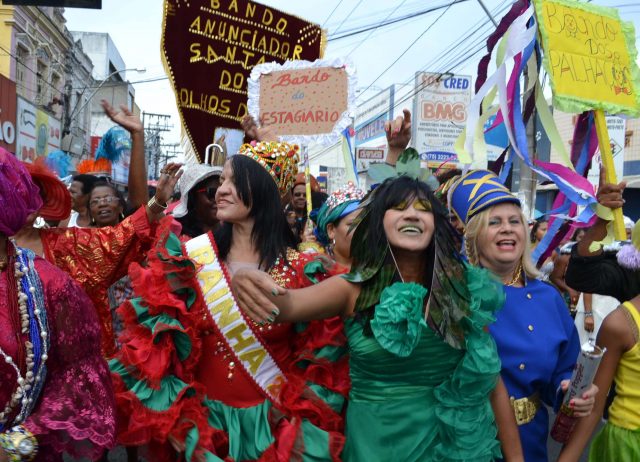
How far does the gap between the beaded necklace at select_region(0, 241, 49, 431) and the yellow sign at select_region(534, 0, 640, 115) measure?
2452mm

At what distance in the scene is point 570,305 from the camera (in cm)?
733

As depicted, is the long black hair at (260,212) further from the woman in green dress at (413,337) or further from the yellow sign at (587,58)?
the yellow sign at (587,58)

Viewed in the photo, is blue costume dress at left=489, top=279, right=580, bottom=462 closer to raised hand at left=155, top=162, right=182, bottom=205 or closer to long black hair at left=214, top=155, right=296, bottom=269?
long black hair at left=214, top=155, right=296, bottom=269

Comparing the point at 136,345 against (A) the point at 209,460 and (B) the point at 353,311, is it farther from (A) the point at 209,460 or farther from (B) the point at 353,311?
(B) the point at 353,311

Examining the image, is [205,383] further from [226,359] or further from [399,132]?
[399,132]

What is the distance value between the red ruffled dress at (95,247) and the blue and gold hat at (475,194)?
1.43 metres

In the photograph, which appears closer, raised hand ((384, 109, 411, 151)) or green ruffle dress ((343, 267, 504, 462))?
green ruffle dress ((343, 267, 504, 462))

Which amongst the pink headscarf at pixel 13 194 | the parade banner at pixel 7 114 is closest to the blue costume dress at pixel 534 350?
the pink headscarf at pixel 13 194

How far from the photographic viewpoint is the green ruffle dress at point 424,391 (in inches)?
78.2

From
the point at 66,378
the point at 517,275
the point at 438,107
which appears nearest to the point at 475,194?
the point at 517,275

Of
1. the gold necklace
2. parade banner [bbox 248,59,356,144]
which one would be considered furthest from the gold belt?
parade banner [bbox 248,59,356,144]

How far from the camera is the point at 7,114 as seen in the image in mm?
15445

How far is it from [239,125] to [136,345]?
3.06 metres

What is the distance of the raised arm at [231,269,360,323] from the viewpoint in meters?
1.64
